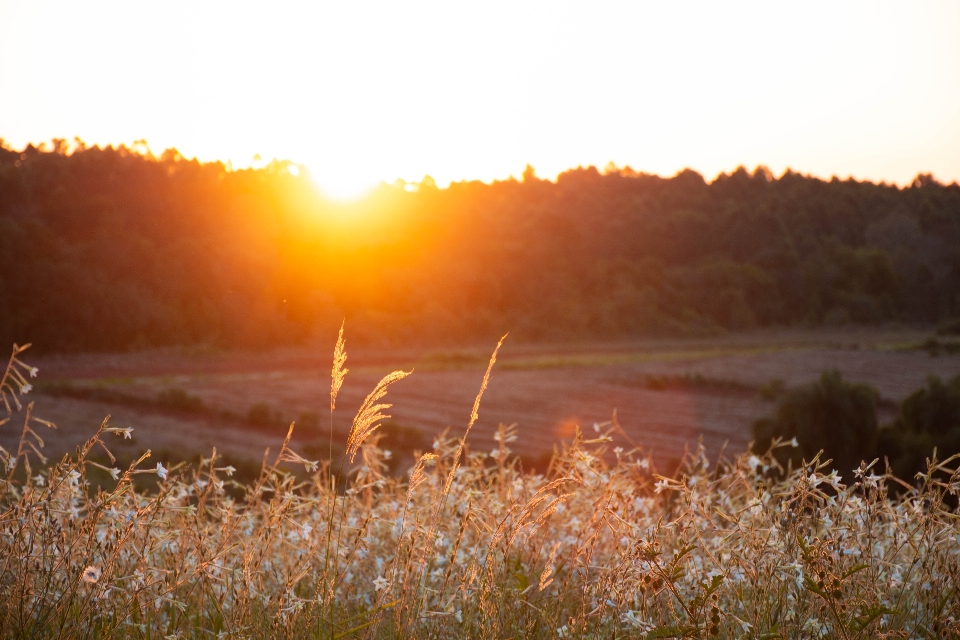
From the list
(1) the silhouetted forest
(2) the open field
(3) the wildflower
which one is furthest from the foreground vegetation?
(1) the silhouetted forest

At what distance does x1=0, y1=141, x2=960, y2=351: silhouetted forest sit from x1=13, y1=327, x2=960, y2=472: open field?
187cm

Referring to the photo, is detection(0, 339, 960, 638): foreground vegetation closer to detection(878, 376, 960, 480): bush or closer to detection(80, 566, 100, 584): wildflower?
detection(80, 566, 100, 584): wildflower

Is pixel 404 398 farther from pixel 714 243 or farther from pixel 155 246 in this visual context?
pixel 714 243

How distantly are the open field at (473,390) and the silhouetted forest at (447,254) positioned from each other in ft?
6.15

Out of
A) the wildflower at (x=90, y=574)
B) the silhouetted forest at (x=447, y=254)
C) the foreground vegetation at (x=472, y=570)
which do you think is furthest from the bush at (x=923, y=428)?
the silhouetted forest at (x=447, y=254)

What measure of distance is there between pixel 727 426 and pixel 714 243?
3757 cm

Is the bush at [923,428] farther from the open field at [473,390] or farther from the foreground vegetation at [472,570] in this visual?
the foreground vegetation at [472,570]

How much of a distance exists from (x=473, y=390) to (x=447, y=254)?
19.4m

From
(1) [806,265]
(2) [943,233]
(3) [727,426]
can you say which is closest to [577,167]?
(1) [806,265]

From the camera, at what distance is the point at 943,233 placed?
59.0 metres

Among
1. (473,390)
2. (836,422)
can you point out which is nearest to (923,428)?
(836,422)

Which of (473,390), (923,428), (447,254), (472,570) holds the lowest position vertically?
(473,390)

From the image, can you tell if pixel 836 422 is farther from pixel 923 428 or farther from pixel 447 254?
pixel 447 254

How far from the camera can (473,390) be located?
27297mm
